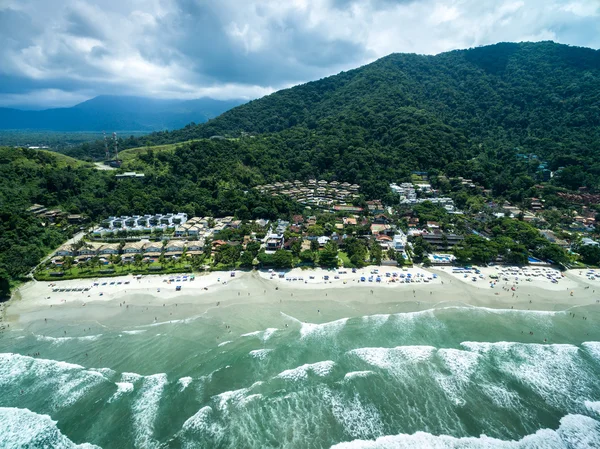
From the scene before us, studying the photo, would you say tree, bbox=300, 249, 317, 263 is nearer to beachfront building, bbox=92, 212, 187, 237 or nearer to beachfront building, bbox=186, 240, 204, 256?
beachfront building, bbox=186, 240, 204, 256

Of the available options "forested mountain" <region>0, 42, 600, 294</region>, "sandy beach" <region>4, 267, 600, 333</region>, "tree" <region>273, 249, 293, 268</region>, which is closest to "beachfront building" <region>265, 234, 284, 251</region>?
"tree" <region>273, 249, 293, 268</region>

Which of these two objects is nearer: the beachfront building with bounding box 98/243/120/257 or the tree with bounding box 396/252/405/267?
the tree with bounding box 396/252/405/267

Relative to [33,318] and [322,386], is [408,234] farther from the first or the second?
[33,318]

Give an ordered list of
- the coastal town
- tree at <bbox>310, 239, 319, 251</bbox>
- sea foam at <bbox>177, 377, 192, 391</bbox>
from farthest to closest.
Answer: tree at <bbox>310, 239, 319, 251</bbox> → the coastal town → sea foam at <bbox>177, 377, 192, 391</bbox>

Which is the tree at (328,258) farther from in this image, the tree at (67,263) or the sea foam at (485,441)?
the tree at (67,263)

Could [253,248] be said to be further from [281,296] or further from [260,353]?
[260,353]

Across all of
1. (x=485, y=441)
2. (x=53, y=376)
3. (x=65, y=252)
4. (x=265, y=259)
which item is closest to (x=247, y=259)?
(x=265, y=259)
